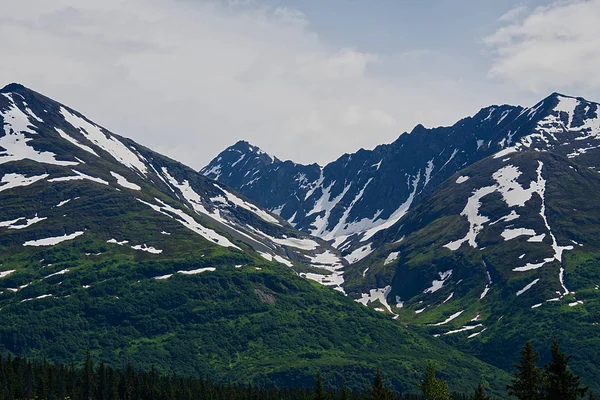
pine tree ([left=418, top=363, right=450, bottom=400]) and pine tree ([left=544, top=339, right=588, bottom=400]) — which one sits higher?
pine tree ([left=544, top=339, right=588, bottom=400])

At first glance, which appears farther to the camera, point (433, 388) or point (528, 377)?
point (433, 388)

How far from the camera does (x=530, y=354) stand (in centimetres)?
6794

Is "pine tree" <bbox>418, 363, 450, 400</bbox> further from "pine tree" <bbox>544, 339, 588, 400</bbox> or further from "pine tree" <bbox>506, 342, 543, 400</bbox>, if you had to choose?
"pine tree" <bbox>544, 339, 588, 400</bbox>

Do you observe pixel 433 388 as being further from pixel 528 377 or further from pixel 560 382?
pixel 560 382

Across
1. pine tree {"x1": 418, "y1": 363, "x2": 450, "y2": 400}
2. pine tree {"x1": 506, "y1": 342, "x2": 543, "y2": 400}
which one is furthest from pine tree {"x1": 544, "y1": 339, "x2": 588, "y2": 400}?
pine tree {"x1": 418, "y1": 363, "x2": 450, "y2": 400}

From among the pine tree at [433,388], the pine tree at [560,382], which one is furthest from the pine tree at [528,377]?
the pine tree at [433,388]

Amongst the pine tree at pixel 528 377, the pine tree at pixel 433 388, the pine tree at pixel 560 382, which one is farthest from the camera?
the pine tree at pixel 433 388

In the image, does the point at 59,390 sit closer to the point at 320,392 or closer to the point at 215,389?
the point at 215,389

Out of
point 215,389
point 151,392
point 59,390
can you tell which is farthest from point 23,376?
point 215,389

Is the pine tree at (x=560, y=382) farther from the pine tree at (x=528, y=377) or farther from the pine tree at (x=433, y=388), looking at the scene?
the pine tree at (x=433, y=388)

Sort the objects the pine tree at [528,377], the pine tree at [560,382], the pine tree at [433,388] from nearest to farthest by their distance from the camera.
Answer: the pine tree at [560,382]
the pine tree at [528,377]
the pine tree at [433,388]

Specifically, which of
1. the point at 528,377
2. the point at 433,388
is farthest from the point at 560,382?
the point at 433,388

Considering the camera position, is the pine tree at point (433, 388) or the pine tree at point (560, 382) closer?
the pine tree at point (560, 382)

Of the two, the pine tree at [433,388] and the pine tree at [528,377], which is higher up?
the pine tree at [528,377]
